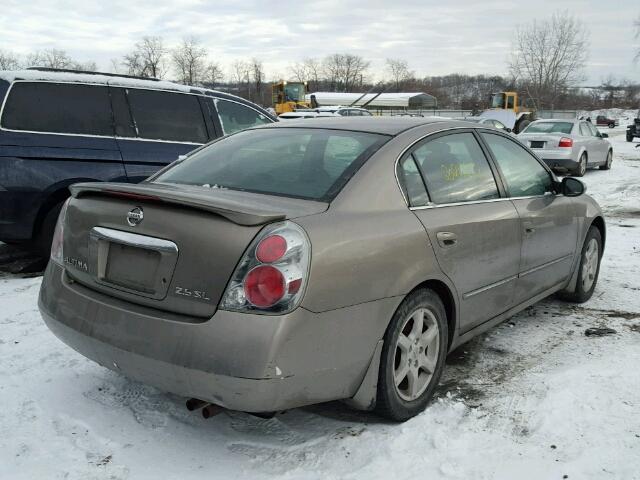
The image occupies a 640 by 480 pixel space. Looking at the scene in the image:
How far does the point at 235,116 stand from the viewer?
6.98 m

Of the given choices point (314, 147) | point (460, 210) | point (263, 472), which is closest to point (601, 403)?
point (460, 210)

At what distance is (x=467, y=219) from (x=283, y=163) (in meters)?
1.07

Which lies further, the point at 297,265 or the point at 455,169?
the point at 455,169

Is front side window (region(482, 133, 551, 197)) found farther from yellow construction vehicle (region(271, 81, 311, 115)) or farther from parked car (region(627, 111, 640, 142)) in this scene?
yellow construction vehicle (region(271, 81, 311, 115))

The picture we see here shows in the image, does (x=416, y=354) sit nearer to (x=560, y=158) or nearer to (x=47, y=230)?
(x=47, y=230)

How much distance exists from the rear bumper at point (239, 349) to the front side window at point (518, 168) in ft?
5.44

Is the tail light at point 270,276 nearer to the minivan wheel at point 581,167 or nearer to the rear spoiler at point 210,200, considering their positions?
the rear spoiler at point 210,200

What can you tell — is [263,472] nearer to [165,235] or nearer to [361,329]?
[361,329]

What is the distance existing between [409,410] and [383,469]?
0.46 meters

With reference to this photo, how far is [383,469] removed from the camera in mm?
2564

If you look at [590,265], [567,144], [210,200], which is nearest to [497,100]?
[567,144]

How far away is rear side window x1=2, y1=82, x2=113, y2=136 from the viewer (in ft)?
17.6

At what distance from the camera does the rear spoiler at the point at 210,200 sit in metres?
2.44

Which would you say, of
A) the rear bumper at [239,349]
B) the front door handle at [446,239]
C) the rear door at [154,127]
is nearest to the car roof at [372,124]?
the front door handle at [446,239]
